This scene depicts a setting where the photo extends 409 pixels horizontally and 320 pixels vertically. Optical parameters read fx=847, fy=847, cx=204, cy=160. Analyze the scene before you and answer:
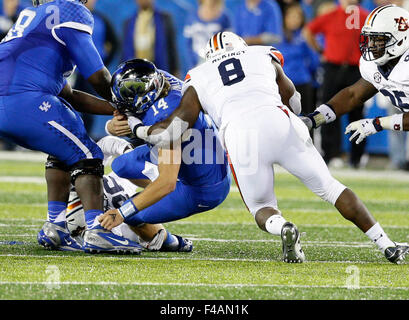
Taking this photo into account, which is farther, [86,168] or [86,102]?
[86,102]

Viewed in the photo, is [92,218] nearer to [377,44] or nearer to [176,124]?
[176,124]

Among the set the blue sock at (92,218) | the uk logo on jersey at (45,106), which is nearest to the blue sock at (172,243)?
the blue sock at (92,218)

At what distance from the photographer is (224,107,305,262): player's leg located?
13.8ft

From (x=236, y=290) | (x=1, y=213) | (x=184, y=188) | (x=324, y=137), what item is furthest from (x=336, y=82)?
(x=236, y=290)

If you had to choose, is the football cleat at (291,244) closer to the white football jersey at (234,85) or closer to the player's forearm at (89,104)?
the white football jersey at (234,85)

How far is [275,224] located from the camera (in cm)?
416

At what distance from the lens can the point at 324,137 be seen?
34.7 ft

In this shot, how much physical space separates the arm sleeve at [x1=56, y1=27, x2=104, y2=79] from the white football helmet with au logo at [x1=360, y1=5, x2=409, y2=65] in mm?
1535

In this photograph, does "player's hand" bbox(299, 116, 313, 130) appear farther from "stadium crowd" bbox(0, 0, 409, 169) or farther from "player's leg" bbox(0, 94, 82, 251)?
"stadium crowd" bbox(0, 0, 409, 169)

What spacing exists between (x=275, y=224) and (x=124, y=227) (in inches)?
39.3

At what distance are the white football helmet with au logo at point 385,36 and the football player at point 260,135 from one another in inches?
26.7

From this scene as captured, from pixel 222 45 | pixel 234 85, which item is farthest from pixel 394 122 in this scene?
pixel 222 45

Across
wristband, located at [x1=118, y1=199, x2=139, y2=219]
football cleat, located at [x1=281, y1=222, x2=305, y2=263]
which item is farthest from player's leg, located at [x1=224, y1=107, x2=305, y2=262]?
wristband, located at [x1=118, y1=199, x2=139, y2=219]

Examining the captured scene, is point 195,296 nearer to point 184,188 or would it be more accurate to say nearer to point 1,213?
point 184,188
